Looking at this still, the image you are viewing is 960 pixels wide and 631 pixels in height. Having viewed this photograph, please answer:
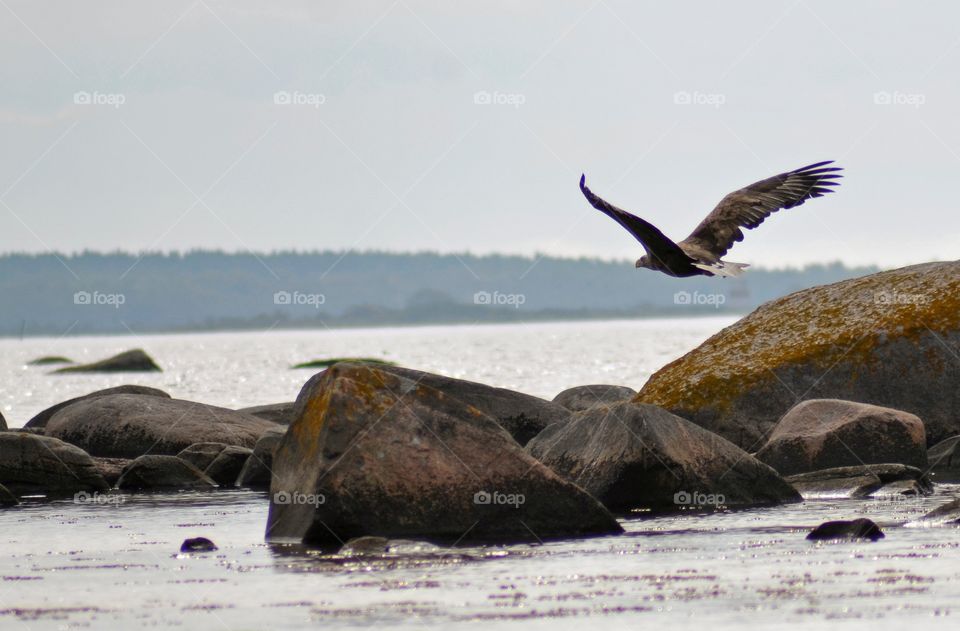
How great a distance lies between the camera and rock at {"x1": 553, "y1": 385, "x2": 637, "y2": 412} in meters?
22.4

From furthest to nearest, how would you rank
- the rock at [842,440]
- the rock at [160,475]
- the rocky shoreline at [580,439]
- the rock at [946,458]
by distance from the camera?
the rock at [160,475] < the rock at [946,458] < the rock at [842,440] < the rocky shoreline at [580,439]

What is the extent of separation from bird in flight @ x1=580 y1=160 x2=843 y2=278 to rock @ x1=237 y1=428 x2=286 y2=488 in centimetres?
652

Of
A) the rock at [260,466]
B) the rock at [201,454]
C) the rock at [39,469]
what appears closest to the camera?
the rock at [39,469]

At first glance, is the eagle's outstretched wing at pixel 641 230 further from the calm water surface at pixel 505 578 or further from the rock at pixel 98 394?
the rock at pixel 98 394

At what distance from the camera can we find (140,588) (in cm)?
1036

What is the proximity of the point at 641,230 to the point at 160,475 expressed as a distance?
8413 millimetres

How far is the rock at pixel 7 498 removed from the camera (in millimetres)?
16391

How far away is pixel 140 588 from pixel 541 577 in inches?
113

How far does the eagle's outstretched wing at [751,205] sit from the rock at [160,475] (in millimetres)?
7321

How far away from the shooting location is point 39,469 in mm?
17828

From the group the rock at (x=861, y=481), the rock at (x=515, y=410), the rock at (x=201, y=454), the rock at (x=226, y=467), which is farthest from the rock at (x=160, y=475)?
the rock at (x=861, y=481)

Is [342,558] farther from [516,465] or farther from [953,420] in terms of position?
[953,420]

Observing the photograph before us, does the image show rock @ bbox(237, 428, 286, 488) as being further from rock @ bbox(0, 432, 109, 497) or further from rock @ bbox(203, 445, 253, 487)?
rock @ bbox(0, 432, 109, 497)

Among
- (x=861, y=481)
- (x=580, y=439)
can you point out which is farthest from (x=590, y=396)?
(x=861, y=481)
